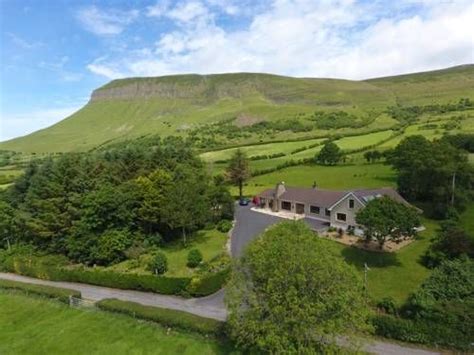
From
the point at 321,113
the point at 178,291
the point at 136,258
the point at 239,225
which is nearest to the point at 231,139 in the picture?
the point at 321,113

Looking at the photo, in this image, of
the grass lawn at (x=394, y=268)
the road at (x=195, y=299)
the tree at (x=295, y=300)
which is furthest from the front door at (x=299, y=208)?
the tree at (x=295, y=300)

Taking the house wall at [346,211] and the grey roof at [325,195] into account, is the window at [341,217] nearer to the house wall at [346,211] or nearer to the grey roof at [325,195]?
the house wall at [346,211]

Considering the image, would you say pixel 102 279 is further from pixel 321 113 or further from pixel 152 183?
pixel 321 113

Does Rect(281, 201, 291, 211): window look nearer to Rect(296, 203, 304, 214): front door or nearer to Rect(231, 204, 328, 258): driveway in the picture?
Rect(296, 203, 304, 214): front door

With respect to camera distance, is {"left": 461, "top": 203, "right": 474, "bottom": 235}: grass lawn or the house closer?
{"left": 461, "top": 203, "right": 474, "bottom": 235}: grass lawn

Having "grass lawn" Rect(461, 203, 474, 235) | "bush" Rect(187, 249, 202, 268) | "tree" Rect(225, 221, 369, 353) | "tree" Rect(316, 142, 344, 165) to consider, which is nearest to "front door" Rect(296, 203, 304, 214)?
"grass lawn" Rect(461, 203, 474, 235)

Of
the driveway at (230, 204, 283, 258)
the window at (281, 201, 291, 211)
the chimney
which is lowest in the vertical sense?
the driveway at (230, 204, 283, 258)

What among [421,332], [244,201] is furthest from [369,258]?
[244,201]
